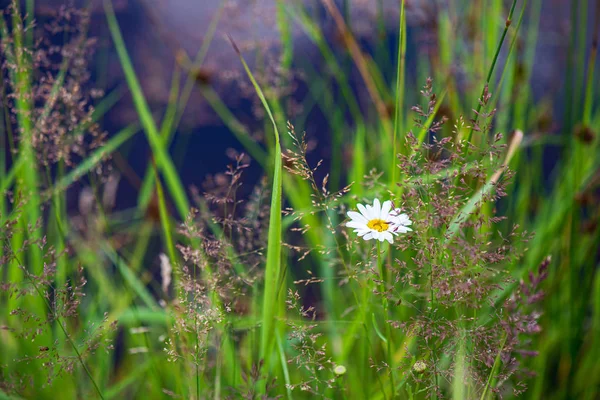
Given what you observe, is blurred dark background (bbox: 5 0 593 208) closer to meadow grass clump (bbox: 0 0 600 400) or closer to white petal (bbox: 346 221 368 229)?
meadow grass clump (bbox: 0 0 600 400)

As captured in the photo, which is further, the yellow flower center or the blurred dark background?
the blurred dark background

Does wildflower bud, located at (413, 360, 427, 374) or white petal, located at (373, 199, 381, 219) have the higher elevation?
white petal, located at (373, 199, 381, 219)

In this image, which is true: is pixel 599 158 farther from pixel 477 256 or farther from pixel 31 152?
pixel 31 152

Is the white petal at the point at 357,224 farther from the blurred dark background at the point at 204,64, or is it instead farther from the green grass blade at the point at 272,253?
the blurred dark background at the point at 204,64

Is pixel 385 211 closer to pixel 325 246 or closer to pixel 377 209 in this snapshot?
pixel 377 209

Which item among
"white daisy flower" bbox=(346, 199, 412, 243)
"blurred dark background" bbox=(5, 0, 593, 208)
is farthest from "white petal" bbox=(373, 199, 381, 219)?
"blurred dark background" bbox=(5, 0, 593, 208)

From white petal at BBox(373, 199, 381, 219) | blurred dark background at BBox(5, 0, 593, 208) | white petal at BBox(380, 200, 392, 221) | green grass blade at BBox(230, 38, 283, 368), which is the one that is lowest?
green grass blade at BBox(230, 38, 283, 368)

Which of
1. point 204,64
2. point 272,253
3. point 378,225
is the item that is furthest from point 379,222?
point 204,64

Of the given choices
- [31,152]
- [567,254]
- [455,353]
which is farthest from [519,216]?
[31,152]

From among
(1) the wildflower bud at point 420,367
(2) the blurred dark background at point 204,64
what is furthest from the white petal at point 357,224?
(2) the blurred dark background at point 204,64
